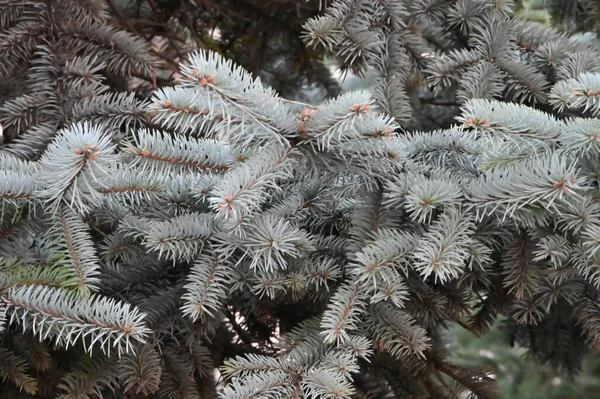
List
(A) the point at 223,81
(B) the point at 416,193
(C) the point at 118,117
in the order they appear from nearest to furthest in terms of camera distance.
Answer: (A) the point at 223,81 → (B) the point at 416,193 → (C) the point at 118,117

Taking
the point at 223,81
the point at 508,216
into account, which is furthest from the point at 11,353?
the point at 508,216

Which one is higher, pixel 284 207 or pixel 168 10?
pixel 168 10

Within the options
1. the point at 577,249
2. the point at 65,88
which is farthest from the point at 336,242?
the point at 65,88

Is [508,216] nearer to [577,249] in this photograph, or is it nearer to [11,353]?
[577,249]

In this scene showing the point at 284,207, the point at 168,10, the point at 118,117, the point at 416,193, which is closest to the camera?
the point at 416,193

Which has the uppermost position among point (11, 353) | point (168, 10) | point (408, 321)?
point (168, 10)

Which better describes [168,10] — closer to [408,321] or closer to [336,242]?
[336,242]

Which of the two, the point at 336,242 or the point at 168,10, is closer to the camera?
the point at 336,242
